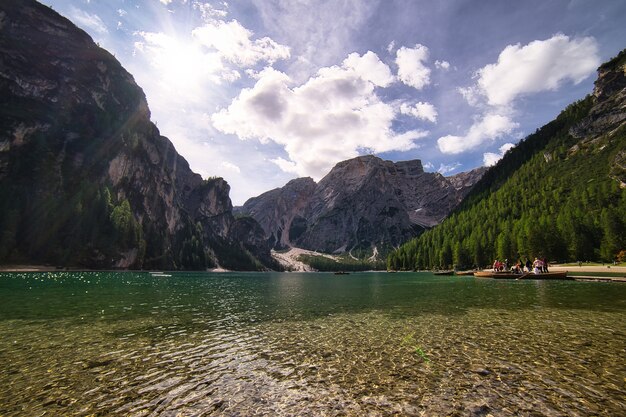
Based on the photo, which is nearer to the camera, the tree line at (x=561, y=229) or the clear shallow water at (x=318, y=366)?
the clear shallow water at (x=318, y=366)

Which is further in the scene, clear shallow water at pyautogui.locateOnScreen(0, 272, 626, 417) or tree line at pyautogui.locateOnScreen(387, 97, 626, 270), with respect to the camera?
tree line at pyautogui.locateOnScreen(387, 97, 626, 270)

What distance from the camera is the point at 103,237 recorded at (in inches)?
7042

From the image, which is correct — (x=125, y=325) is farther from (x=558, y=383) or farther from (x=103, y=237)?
(x=103, y=237)

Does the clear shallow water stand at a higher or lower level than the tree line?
lower

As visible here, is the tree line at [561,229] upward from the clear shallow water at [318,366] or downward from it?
upward

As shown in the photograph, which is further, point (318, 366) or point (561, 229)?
point (561, 229)

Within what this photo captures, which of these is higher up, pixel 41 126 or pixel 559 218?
pixel 41 126

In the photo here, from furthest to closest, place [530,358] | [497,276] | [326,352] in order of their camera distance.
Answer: [497,276] → [326,352] → [530,358]

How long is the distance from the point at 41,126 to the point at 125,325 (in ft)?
736

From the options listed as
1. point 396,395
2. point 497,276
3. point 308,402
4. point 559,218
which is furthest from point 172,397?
point 559,218

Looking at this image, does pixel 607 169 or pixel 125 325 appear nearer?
pixel 125 325

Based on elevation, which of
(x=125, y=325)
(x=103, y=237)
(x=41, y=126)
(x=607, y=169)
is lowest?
(x=125, y=325)

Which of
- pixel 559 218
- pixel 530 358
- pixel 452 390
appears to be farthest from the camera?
pixel 559 218

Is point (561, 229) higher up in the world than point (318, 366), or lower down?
higher up
